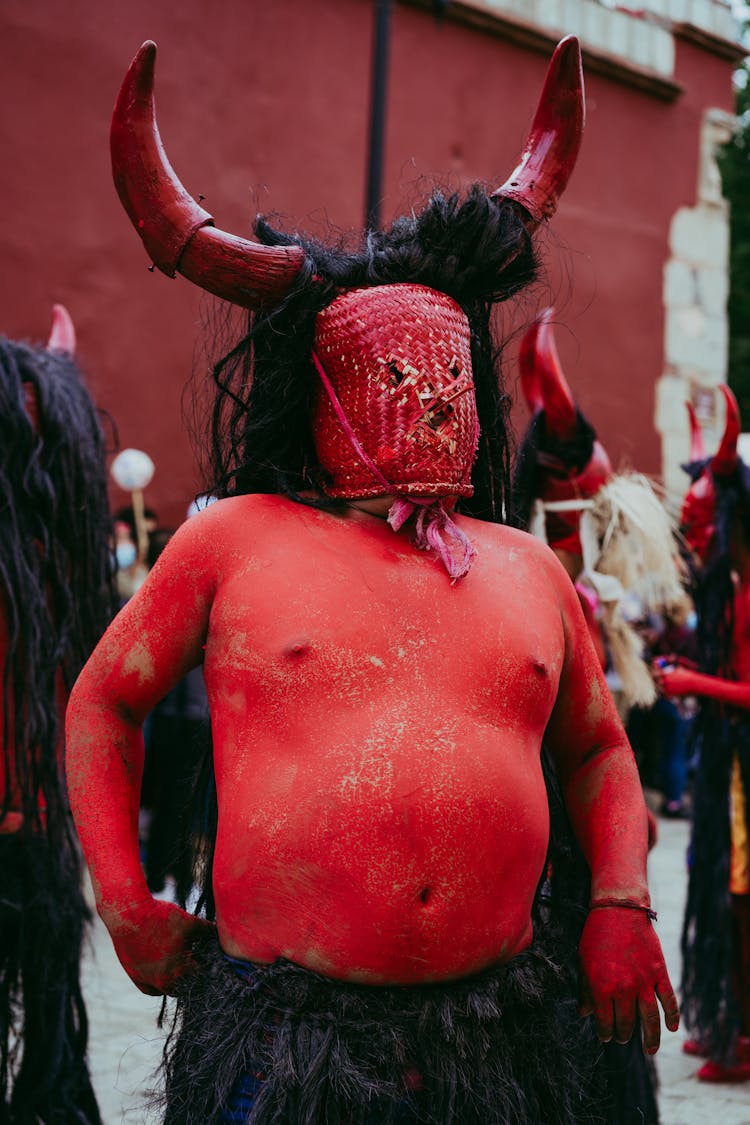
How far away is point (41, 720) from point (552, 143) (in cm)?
188

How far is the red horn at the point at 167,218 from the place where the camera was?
6.32ft

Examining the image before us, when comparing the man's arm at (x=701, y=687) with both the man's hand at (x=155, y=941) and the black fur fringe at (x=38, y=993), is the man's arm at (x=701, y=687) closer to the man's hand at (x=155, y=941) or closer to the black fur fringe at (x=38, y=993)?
the black fur fringe at (x=38, y=993)

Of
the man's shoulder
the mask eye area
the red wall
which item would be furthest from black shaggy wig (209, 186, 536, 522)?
the red wall

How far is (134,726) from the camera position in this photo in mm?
2029

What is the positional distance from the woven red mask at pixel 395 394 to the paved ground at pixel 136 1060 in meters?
2.07

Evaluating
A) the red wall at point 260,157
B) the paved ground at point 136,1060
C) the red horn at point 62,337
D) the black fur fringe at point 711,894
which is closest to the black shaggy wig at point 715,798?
the black fur fringe at point 711,894

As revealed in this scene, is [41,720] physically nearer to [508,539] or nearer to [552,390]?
[508,539]

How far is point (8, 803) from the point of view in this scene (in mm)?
3170

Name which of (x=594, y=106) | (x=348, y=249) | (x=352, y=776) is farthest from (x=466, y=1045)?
(x=594, y=106)

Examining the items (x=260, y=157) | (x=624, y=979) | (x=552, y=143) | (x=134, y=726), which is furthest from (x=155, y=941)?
(x=260, y=157)

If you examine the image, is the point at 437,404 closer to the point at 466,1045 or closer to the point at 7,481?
the point at 466,1045

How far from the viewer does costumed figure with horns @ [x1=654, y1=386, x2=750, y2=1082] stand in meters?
4.71

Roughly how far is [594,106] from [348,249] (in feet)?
33.3

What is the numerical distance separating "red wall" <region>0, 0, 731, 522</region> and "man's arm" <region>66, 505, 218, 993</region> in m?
5.77
